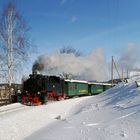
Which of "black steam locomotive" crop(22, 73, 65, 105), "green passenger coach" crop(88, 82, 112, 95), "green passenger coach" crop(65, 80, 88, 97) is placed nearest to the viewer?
"black steam locomotive" crop(22, 73, 65, 105)

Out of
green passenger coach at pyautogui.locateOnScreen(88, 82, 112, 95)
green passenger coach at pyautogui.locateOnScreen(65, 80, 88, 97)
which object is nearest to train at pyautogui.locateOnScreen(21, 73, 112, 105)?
green passenger coach at pyautogui.locateOnScreen(65, 80, 88, 97)

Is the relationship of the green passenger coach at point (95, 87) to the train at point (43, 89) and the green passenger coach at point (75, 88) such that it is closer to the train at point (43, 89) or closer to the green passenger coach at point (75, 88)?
the green passenger coach at point (75, 88)

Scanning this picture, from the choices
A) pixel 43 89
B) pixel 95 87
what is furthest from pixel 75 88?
pixel 43 89

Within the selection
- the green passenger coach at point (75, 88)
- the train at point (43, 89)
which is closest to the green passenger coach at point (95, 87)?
the green passenger coach at point (75, 88)

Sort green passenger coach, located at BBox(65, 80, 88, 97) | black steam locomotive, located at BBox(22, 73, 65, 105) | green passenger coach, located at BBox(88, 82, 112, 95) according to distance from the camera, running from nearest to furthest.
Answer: black steam locomotive, located at BBox(22, 73, 65, 105) < green passenger coach, located at BBox(65, 80, 88, 97) < green passenger coach, located at BBox(88, 82, 112, 95)

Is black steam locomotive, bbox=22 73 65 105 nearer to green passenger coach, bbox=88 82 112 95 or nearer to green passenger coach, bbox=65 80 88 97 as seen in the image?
green passenger coach, bbox=65 80 88 97

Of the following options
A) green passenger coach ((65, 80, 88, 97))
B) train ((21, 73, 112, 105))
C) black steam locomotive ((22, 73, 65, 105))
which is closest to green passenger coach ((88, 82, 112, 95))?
green passenger coach ((65, 80, 88, 97))

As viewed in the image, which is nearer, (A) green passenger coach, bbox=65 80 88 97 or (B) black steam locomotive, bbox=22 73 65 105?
(B) black steam locomotive, bbox=22 73 65 105

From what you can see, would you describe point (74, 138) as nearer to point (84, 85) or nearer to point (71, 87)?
point (71, 87)

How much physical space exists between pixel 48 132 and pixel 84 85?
2954 centimetres

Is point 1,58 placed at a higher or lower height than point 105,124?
higher

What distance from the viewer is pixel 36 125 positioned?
46.8ft

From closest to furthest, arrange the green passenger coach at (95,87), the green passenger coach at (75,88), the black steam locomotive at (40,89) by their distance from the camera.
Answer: the black steam locomotive at (40,89), the green passenger coach at (75,88), the green passenger coach at (95,87)

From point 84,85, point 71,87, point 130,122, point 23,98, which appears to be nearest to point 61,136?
point 130,122
